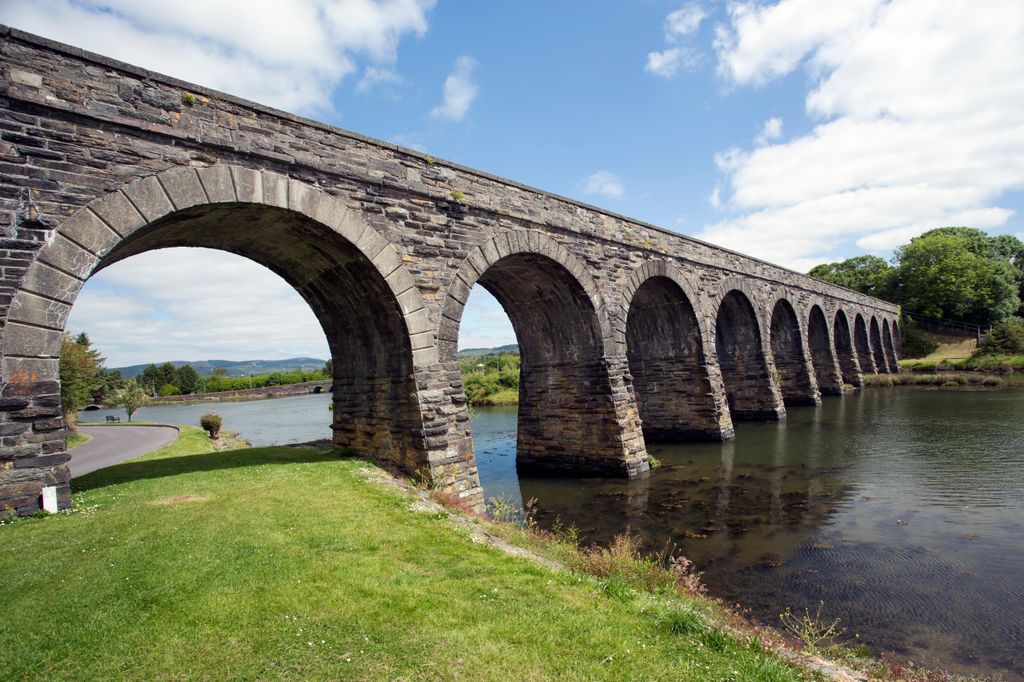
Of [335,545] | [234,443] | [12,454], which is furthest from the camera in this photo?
[234,443]

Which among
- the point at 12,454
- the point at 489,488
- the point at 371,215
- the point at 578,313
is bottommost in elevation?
the point at 489,488

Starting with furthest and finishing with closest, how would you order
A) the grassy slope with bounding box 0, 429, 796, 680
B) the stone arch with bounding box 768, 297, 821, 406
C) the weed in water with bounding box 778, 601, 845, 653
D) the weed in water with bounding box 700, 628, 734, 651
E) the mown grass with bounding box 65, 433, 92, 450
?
1. the stone arch with bounding box 768, 297, 821, 406
2. the mown grass with bounding box 65, 433, 92, 450
3. the weed in water with bounding box 778, 601, 845, 653
4. the weed in water with bounding box 700, 628, 734, 651
5. the grassy slope with bounding box 0, 429, 796, 680

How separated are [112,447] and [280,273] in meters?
13.2

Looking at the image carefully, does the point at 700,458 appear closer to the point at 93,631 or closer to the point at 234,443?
the point at 93,631

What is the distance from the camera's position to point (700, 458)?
15.2 metres

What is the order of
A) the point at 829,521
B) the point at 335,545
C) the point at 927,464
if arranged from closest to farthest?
the point at 335,545 < the point at 829,521 < the point at 927,464

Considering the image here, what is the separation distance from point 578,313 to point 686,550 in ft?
22.3

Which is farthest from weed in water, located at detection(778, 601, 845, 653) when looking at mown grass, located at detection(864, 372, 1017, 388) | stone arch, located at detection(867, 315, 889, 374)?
stone arch, located at detection(867, 315, 889, 374)

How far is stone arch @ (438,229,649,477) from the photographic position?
13.2 meters

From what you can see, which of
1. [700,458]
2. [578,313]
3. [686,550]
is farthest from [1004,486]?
[578,313]

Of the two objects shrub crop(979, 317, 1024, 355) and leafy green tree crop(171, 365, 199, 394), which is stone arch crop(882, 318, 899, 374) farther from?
leafy green tree crop(171, 365, 199, 394)

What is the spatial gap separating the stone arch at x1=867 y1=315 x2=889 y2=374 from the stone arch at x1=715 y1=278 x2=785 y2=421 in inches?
992

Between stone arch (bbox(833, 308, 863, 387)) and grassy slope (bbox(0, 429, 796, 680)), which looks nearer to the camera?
grassy slope (bbox(0, 429, 796, 680))

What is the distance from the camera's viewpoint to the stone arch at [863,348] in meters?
39.1
